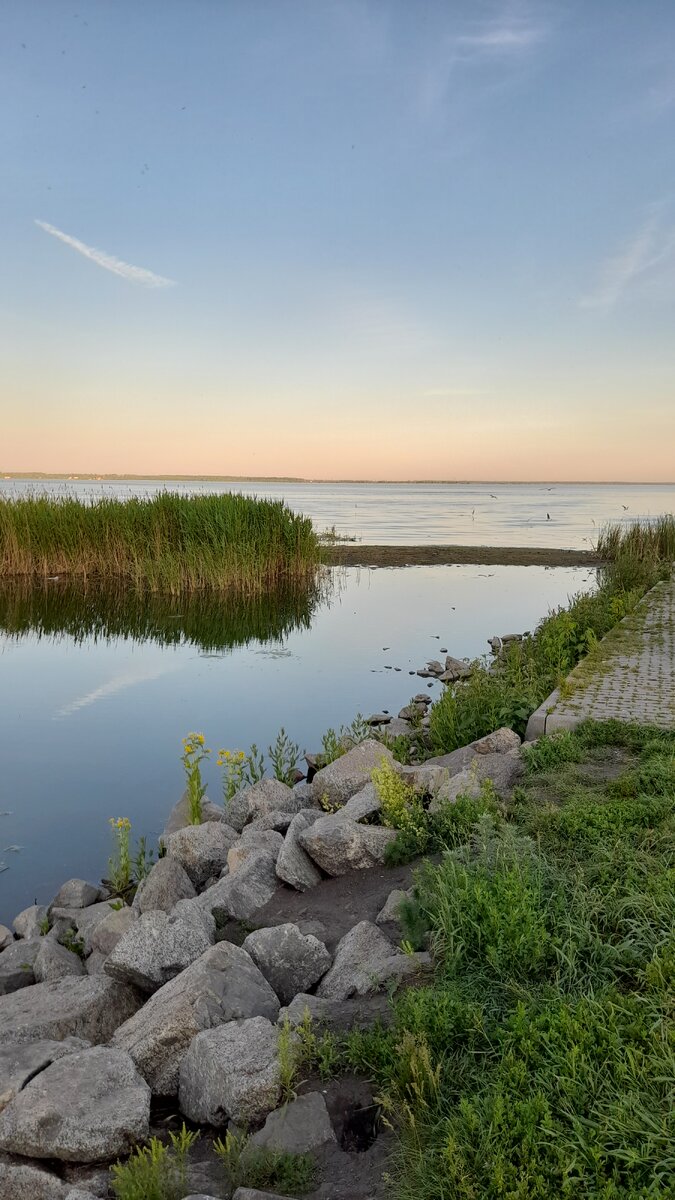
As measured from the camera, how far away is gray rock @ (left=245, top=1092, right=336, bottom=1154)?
9.81ft

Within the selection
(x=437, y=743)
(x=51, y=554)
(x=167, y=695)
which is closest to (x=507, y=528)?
(x=51, y=554)

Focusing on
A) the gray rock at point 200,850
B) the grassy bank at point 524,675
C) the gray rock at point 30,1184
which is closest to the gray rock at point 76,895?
→ the gray rock at point 200,850

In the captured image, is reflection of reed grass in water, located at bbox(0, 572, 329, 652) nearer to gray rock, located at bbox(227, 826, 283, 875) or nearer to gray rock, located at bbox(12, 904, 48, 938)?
gray rock, located at bbox(227, 826, 283, 875)

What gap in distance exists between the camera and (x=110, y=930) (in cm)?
550

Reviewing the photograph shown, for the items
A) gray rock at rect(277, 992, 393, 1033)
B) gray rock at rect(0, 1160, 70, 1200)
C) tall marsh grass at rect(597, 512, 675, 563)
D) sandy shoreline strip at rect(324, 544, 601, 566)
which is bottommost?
gray rock at rect(0, 1160, 70, 1200)

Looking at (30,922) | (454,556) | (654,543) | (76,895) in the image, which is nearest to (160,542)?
(454,556)

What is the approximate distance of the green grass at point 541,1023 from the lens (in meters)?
2.54

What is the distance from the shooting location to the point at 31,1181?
3.07m

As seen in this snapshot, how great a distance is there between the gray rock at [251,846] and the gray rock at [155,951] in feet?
2.89

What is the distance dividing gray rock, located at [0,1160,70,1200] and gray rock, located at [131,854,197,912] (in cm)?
252

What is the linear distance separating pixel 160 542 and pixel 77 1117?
19217 mm

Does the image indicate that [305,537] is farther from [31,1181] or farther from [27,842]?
[31,1181]

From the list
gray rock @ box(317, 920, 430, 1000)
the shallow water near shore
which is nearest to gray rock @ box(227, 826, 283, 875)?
gray rock @ box(317, 920, 430, 1000)

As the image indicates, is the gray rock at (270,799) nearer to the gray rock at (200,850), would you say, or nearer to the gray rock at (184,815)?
the gray rock at (184,815)
